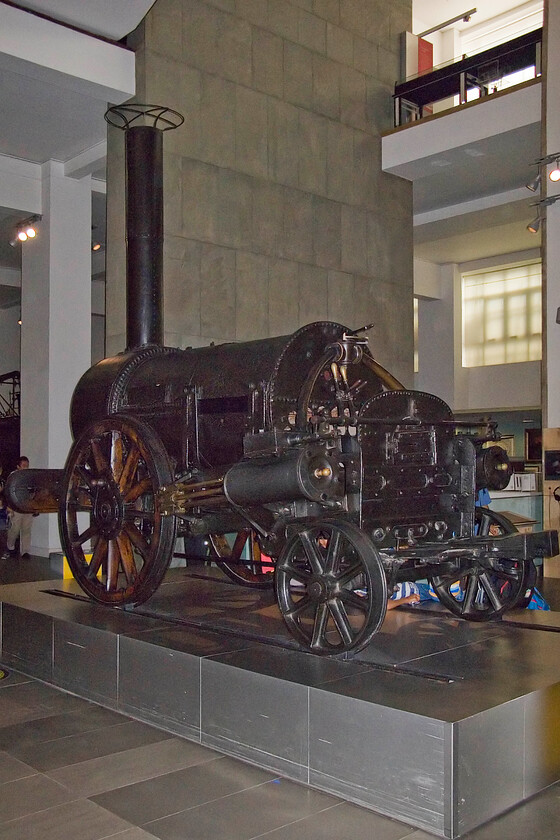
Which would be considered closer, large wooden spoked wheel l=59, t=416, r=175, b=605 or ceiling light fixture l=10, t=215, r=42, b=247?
large wooden spoked wheel l=59, t=416, r=175, b=605

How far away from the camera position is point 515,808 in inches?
138

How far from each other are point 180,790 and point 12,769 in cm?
84

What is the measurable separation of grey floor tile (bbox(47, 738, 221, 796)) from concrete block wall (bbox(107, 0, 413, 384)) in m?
5.69

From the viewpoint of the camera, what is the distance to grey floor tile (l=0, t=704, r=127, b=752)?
14.3 feet

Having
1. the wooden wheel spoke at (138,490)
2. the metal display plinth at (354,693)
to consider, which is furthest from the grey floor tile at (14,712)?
A: the wooden wheel spoke at (138,490)

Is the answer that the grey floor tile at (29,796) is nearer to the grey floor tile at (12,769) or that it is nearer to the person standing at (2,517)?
the grey floor tile at (12,769)

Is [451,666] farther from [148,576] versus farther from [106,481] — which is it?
[106,481]

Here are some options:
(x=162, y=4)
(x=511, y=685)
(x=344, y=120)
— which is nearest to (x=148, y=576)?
(x=511, y=685)

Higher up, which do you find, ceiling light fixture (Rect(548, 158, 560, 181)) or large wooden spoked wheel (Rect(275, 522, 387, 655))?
ceiling light fixture (Rect(548, 158, 560, 181))

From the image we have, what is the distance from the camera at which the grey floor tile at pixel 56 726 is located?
14.3ft

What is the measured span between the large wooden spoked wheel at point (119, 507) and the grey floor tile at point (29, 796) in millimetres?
1560

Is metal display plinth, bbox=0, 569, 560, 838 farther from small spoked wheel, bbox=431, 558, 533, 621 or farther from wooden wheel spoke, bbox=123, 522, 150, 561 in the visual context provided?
wooden wheel spoke, bbox=123, 522, 150, 561

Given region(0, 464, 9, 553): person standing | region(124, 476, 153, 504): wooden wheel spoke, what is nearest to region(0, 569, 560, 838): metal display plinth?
region(124, 476, 153, 504): wooden wheel spoke

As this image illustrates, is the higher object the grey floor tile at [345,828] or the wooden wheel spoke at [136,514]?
the wooden wheel spoke at [136,514]
